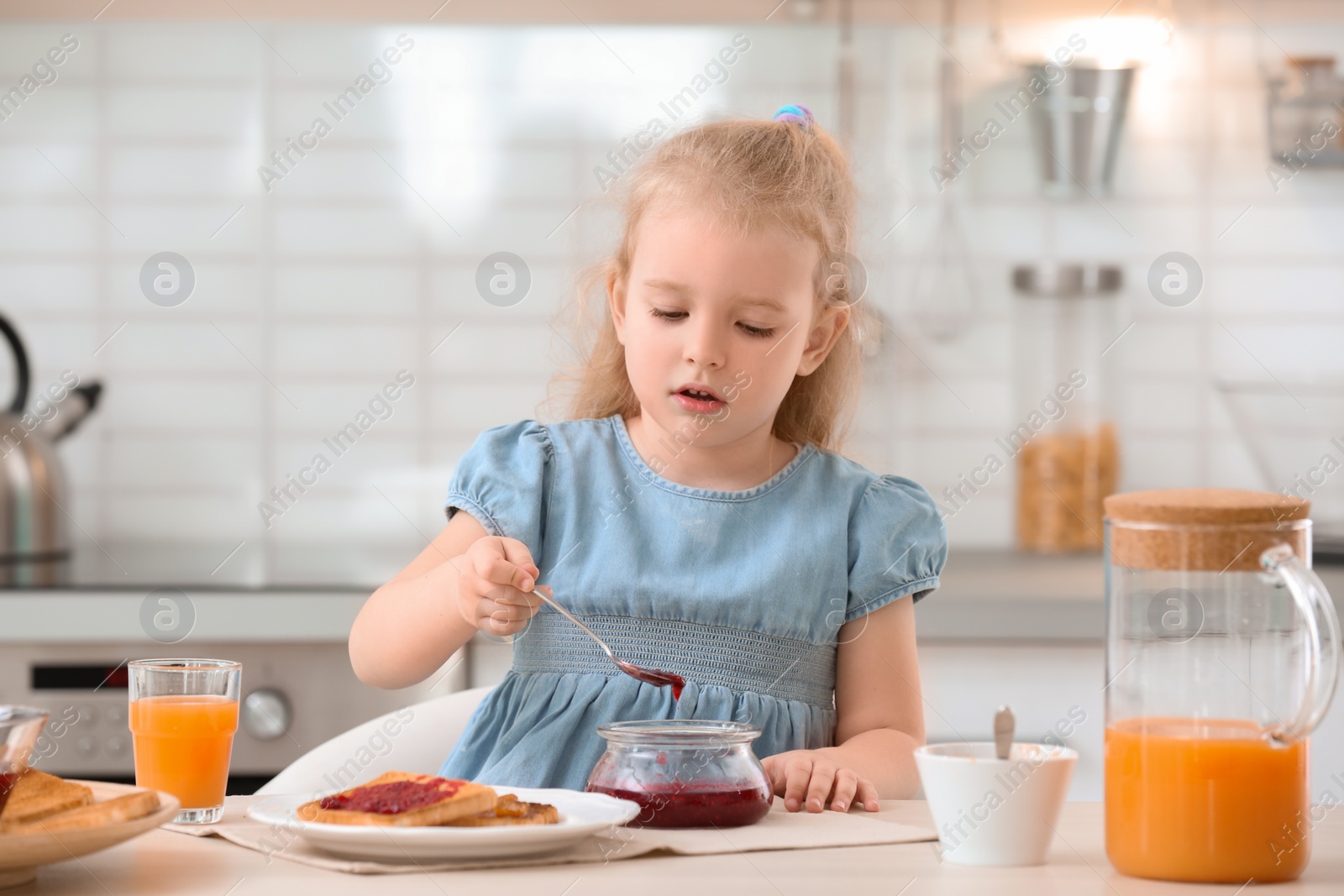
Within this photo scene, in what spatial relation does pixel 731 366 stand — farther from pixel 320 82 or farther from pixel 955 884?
pixel 320 82

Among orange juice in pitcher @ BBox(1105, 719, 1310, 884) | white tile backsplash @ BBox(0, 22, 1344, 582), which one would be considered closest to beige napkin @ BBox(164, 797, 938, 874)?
orange juice in pitcher @ BBox(1105, 719, 1310, 884)

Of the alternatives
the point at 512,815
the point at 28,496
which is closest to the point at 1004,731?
the point at 512,815

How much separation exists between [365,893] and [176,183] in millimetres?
2108

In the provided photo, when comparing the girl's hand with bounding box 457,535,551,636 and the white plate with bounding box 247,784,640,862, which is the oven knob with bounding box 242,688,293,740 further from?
the white plate with bounding box 247,784,640,862

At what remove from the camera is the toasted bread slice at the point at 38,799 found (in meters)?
0.73

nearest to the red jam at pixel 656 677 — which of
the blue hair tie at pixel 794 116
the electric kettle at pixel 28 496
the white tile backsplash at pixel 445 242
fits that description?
the blue hair tie at pixel 794 116

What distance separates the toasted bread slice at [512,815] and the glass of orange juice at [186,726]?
0.63 feet

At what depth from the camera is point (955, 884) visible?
74cm

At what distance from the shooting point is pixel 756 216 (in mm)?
1227

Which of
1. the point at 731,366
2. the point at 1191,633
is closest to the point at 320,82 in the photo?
the point at 731,366

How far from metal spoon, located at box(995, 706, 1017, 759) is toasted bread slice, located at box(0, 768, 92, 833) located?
50cm

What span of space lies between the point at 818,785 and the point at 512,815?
25 centimetres

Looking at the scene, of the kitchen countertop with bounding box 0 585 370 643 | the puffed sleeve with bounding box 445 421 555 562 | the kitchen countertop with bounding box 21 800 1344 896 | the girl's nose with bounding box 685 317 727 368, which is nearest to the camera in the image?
the kitchen countertop with bounding box 21 800 1344 896

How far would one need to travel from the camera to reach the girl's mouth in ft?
3.92
